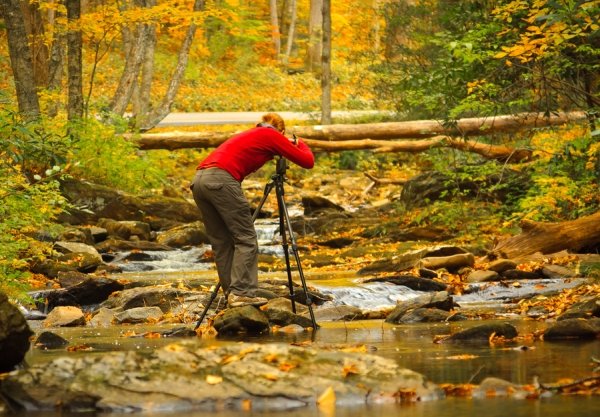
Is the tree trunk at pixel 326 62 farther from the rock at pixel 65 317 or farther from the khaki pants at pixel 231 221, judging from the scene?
the khaki pants at pixel 231 221

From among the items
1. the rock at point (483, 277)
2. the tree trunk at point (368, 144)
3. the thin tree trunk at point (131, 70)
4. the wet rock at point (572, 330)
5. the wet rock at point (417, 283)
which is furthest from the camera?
the thin tree trunk at point (131, 70)

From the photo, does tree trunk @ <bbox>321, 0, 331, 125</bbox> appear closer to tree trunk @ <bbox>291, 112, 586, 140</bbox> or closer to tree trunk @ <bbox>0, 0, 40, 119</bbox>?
tree trunk @ <bbox>291, 112, 586, 140</bbox>

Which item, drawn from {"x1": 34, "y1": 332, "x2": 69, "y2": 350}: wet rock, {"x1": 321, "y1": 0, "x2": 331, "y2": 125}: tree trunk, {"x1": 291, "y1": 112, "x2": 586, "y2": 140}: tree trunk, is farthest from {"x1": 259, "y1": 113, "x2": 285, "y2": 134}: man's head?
{"x1": 321, "y1": 0, "x2": 331, "y2": 125}: tree trunk

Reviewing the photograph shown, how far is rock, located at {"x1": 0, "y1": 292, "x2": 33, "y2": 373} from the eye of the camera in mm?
5910

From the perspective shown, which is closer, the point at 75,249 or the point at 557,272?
the point at 557,272

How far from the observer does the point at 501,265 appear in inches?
510

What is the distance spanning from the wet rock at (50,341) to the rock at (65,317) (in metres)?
1.88

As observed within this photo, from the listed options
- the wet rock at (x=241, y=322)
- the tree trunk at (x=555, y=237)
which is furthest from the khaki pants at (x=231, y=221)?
the tree trunk at (x=555, y=237)

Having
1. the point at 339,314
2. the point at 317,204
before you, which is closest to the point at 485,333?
the point at 339,314

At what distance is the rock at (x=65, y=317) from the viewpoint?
408 inches

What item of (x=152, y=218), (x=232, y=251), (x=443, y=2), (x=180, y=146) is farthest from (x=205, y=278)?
(x=443, y=2)

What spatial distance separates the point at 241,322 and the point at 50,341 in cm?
166

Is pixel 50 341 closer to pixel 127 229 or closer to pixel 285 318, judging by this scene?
pixel 285 318

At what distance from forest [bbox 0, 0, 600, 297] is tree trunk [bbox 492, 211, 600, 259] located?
176 millimetres
